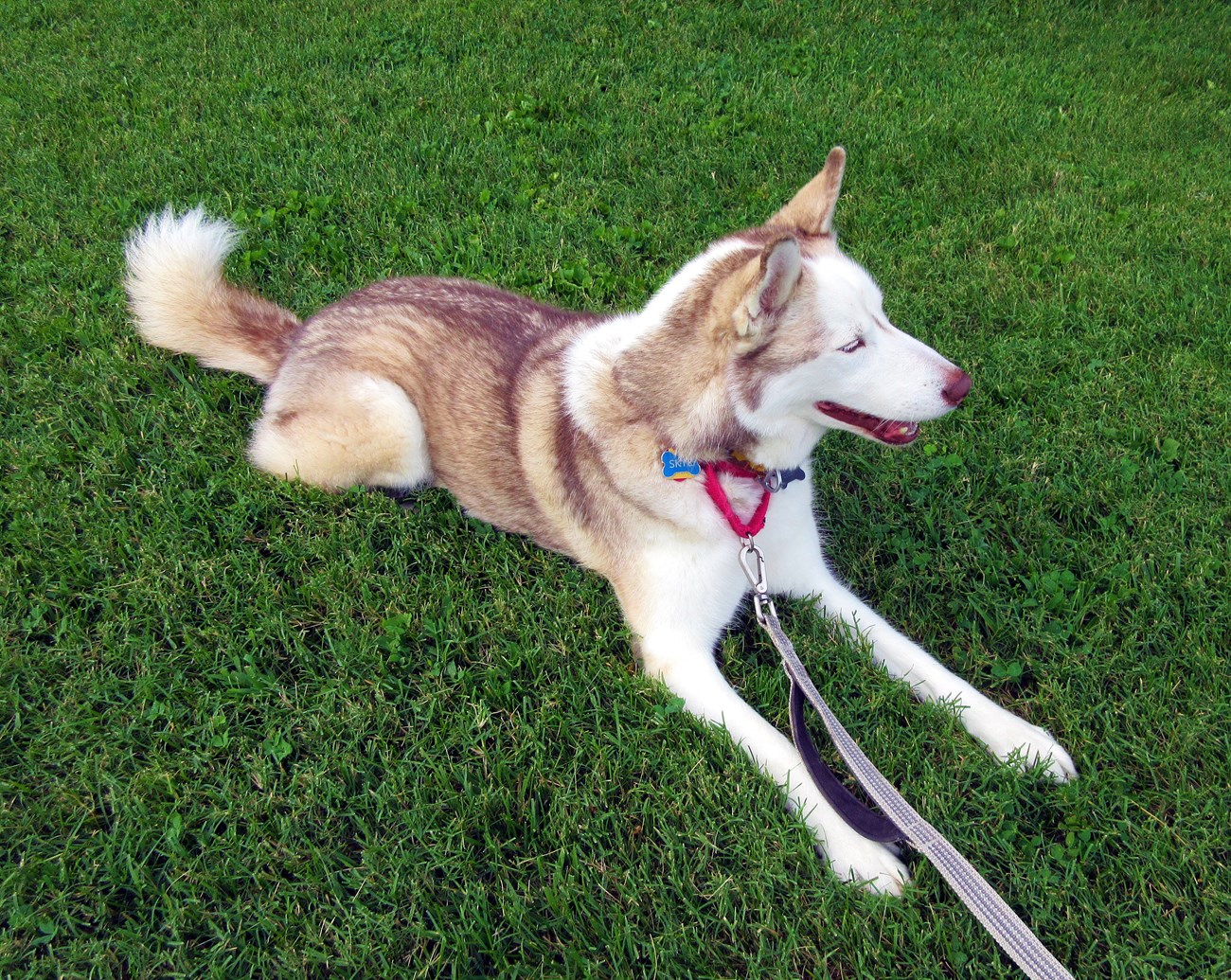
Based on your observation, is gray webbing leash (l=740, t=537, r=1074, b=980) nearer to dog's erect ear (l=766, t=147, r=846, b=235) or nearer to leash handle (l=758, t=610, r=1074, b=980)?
leash handle (l=758, t=610, r=1074, b=980)

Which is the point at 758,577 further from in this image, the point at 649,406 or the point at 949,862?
the point at 949,862

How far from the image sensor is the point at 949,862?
72.7 inches

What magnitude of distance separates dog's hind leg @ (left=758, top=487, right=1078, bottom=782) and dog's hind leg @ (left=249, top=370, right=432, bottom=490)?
1.48m

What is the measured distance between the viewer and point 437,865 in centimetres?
218

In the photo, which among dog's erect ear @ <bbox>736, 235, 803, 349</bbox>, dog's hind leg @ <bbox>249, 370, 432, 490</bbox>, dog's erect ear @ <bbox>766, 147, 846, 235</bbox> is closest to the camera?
dog's erect ear @ <bbox>736, 235, 803, 349</bbox>

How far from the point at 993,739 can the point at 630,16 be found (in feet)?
23.1

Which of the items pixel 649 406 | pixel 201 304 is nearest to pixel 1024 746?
pixel 649 406

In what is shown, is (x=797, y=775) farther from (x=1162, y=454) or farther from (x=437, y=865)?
(x=1162, y=454)

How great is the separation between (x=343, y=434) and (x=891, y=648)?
2134mm

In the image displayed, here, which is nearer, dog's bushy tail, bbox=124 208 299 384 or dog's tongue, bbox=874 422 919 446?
dog's tongue, bbox=874 422 919 446

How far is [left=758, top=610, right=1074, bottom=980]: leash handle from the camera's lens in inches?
65.9

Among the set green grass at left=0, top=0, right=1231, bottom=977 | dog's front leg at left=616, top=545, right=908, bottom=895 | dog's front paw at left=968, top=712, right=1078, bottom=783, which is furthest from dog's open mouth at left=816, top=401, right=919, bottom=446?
dog's front paw at left=968, top=712, right=1078, bottom=783

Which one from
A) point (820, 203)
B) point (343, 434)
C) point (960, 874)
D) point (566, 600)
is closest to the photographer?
point (960, 874)

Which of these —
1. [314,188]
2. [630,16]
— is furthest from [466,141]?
[630,16]
